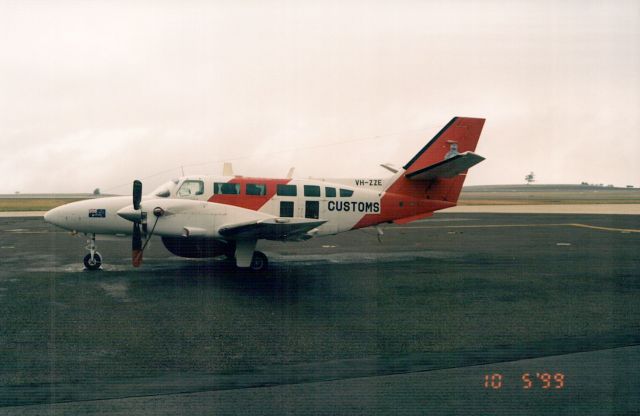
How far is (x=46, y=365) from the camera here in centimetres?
761

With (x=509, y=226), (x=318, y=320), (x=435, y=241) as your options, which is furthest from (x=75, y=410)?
(x=509, y=226)

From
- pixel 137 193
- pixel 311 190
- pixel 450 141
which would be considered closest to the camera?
pixel 137 193

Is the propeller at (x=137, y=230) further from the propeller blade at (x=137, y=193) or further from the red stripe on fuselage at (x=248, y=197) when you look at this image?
the red stripe on fuselage at (x=248, y=197)

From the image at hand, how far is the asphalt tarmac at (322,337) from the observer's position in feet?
21.1

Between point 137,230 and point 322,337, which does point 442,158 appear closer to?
point 137,230

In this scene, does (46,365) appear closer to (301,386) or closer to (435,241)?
Result: (301,386)

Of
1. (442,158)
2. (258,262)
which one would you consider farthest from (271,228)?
(442,158)

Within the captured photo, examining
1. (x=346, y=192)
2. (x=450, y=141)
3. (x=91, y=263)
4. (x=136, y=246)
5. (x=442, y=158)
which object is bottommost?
(x=91, y=263)

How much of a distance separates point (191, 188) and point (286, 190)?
10.5 ft

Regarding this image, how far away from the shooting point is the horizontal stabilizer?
17000mm

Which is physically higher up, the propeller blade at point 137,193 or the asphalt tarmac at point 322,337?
the propeller blade at point 137,193

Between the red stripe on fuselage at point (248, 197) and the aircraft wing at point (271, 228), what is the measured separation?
4.99ft

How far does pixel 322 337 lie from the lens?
9133mm

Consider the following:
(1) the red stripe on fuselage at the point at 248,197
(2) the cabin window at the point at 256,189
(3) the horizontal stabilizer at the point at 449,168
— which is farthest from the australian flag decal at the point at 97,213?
(3) the horizontal stabilizer at the point at 449,168
